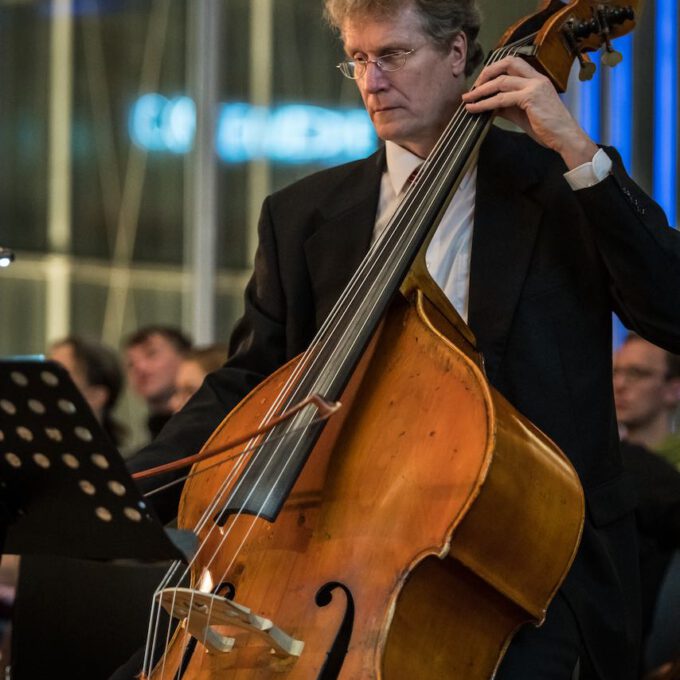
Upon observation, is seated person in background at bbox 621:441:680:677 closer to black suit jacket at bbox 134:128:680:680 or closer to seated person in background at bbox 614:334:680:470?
seated person in background at bbox 614:334:680:470

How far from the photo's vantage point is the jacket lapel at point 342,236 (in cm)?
235

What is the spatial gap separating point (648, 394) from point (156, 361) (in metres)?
2.34

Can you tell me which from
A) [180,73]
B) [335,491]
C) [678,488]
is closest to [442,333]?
[335,491]

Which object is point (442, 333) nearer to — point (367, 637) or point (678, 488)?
point (367, 637)

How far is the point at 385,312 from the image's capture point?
6.59ft

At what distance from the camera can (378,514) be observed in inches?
73.1

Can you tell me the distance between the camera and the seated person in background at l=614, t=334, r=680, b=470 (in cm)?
407

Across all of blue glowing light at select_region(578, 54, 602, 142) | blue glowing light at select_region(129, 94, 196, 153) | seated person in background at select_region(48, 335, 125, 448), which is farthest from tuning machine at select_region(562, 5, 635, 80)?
blue glowing light at select_region(129, 94, 196, 153)

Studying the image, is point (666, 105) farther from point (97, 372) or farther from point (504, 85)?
point (504, 85)

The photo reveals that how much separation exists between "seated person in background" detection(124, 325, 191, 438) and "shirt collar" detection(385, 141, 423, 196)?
11.0ft

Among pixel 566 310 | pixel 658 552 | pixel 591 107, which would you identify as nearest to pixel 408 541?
pixel 566 310

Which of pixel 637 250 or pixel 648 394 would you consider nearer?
pixel 637 250

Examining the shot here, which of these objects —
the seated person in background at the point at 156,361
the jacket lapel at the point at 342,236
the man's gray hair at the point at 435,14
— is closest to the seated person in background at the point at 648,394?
the jacket lapel at the point at 342,236

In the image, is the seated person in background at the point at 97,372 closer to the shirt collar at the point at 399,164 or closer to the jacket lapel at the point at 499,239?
the shirt collar at the point at 399,164
